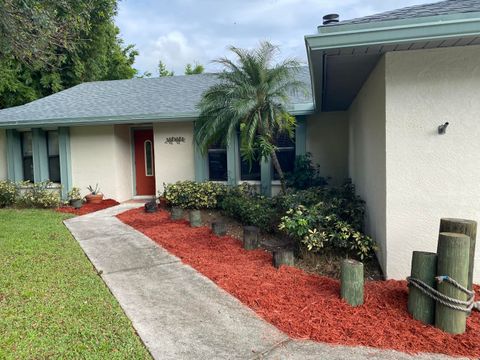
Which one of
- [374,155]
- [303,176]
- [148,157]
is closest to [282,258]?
[374,155]

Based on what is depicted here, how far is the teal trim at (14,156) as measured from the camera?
1149 cm

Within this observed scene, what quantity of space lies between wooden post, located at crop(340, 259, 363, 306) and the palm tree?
3895 millimetres

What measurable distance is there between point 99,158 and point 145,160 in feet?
4.80

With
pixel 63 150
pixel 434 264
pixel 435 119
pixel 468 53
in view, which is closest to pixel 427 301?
pixel 434 264

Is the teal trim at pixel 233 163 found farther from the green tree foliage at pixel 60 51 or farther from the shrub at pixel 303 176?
the green tree foliage at pixel 60 51

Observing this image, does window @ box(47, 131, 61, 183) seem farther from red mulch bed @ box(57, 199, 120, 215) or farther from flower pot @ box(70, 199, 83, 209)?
red mulch bed @ box(57, 199, 120, 215)

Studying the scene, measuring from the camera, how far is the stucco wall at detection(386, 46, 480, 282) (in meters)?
4.05

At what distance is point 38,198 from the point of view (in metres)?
10.6

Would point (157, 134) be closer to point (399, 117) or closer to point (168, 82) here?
point (168, 82)

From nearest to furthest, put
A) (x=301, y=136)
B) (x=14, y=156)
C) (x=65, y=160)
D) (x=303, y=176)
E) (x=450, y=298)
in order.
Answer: (x=450, y=298) → (x=303, y=176) → (x=301, y=136) → (x=65, y=160) → (x=14, y=156)

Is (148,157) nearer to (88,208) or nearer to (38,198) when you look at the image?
(88,208)

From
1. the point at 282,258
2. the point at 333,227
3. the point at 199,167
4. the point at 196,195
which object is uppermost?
the point at 199,167

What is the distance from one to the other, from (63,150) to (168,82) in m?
4.67

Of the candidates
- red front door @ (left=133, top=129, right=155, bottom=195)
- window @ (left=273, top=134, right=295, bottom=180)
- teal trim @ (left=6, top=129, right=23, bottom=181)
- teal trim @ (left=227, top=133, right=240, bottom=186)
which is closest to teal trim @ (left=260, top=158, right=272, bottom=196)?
window @ (left=273, top=134, right=295, bottom=180)
